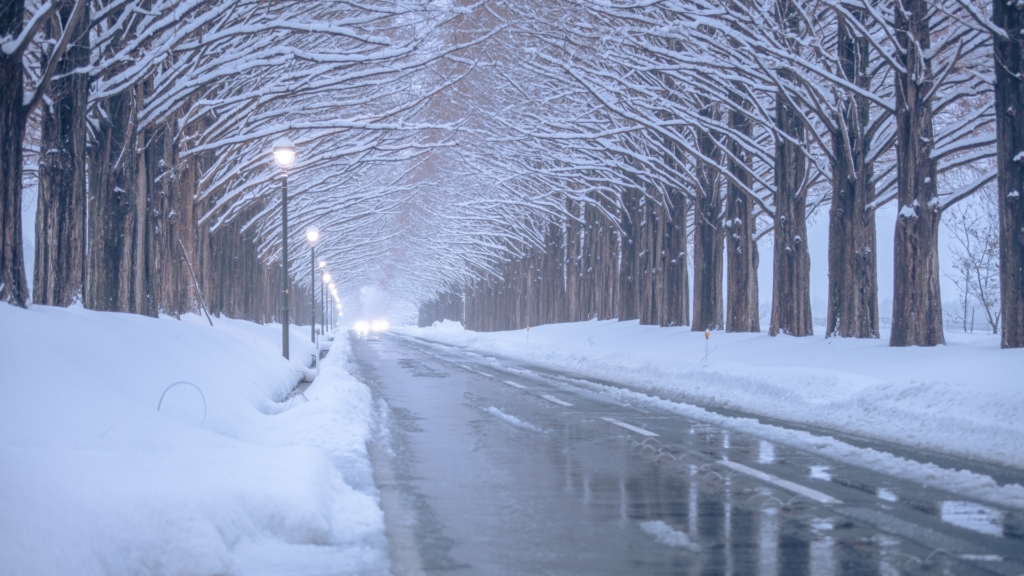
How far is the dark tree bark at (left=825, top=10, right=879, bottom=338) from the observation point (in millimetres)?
20188

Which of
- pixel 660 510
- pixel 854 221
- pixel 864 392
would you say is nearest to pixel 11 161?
pixel 660 510

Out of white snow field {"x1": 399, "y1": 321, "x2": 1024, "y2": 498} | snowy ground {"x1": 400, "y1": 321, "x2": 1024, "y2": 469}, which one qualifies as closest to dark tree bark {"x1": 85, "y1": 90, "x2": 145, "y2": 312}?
white snow field {"x1": 399, "y1": 321, "x2": 1024, "y2": 498}

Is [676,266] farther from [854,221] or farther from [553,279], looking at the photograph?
[553,279]

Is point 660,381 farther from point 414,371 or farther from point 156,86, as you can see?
point 156,86

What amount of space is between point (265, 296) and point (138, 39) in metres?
42.6

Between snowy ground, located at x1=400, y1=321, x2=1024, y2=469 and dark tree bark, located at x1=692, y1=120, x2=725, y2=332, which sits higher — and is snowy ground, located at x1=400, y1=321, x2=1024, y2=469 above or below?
below

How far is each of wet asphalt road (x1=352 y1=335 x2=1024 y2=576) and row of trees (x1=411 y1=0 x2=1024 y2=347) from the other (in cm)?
825

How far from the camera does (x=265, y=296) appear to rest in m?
56.2

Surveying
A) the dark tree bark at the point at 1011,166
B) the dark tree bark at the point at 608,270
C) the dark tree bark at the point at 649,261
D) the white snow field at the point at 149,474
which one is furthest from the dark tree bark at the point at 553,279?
the white snow field at the point at 149,474

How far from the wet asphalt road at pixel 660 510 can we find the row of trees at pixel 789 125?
8.25 metres

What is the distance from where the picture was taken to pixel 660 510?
6.57 meters

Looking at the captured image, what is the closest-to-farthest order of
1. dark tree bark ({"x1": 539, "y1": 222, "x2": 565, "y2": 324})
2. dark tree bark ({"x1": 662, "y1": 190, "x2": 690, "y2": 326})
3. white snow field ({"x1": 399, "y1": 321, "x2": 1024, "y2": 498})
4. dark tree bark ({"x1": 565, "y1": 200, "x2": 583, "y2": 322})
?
white snow field ({"x1": 399, "y1": 321, "x2": 1024, "y2": 498})
dark tree bark ({"x1": 662, "y1": 190, "x2": 690, "y2": 326})
dark tree bark ({"x1": 565, "y1": 200, "x2": 583, "y2": 322})
dark tree bark ({"x1": 539, "y1": 222, "x2": 565, "y2": 324})

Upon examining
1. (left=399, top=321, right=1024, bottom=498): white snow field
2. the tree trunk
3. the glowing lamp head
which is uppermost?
the glowing lamp head

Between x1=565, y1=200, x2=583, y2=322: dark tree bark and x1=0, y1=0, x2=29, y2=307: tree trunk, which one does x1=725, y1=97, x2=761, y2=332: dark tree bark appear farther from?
x1=565, y1=200, x2=583, y2=322: dark tree bark
